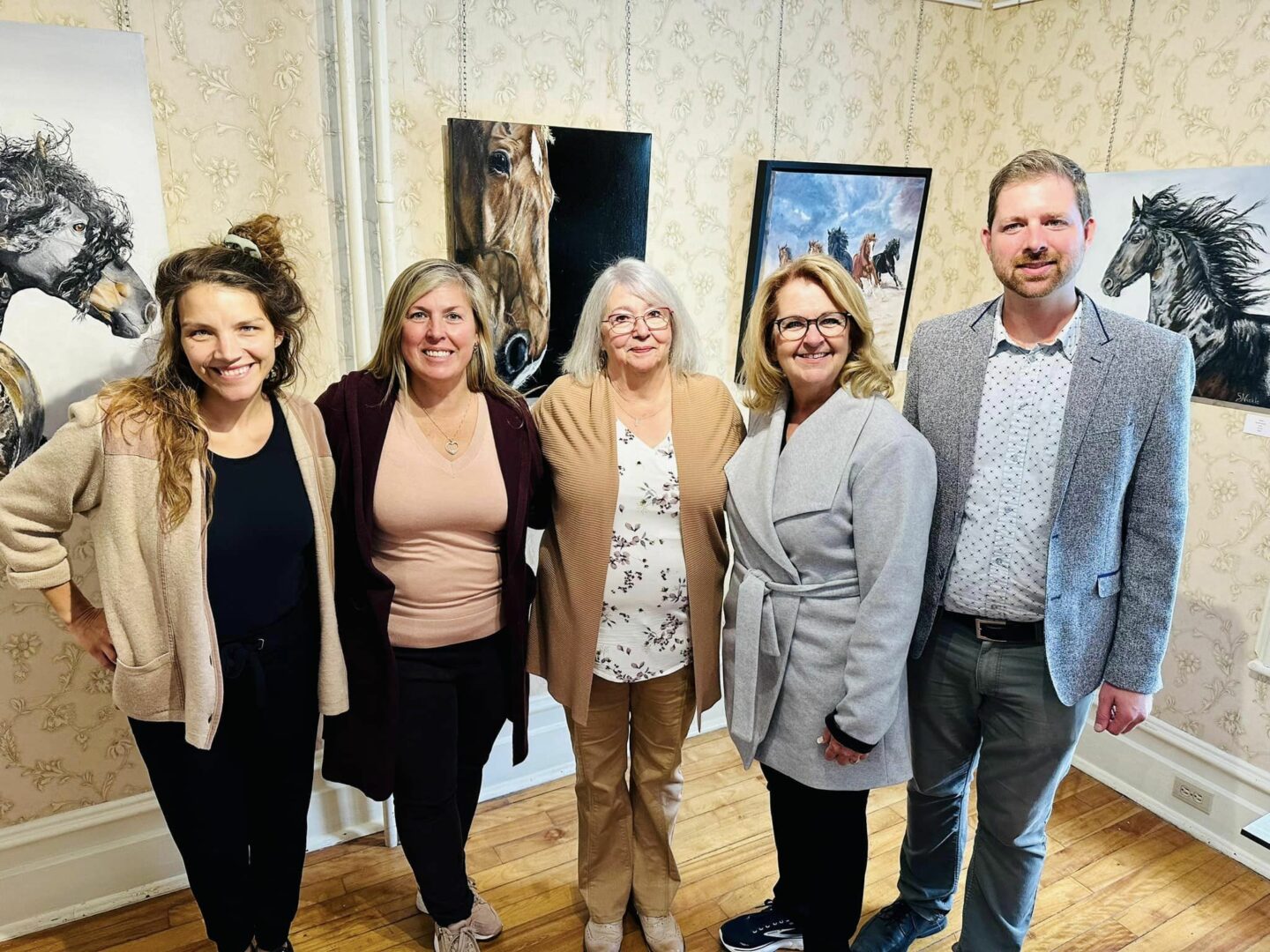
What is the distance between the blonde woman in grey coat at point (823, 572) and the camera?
4.78ft

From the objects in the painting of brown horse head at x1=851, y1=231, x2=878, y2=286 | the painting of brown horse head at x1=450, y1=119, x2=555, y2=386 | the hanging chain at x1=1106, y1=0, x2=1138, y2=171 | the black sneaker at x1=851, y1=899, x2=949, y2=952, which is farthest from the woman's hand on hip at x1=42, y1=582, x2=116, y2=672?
the hanging chain at x1=1106, y1=0, x2=1138, y2=171

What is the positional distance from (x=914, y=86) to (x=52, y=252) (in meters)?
2.47

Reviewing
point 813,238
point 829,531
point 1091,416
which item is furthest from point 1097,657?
point 813,238

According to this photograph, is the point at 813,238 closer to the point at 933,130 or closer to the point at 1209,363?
the point at 933,130

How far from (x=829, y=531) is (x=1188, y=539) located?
62.3 inches

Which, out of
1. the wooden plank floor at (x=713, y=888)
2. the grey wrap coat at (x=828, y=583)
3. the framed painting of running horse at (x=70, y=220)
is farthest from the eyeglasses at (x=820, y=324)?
the wooden plank floor at (x=713, y=888)

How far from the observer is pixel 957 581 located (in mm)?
1611

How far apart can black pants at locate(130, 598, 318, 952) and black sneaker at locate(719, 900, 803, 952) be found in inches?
Answer: 38.2

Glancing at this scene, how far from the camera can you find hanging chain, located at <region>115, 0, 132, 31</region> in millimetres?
1697

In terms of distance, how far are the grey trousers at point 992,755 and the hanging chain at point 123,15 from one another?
203cm

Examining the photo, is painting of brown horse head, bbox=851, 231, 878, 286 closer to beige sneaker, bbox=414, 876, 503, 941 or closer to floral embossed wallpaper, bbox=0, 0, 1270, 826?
floral embossed wallpaper, bbox=0, 0, 1270, 826

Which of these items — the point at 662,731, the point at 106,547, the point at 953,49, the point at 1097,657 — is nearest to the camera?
the point at 106,547

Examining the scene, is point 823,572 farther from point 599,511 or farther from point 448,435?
point 448,435

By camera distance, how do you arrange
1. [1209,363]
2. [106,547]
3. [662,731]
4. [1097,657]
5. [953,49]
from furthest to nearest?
1. [953,49]
2. [1209,363]
3. [662,731]
4. [1097,657]
5. [106,547]
